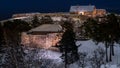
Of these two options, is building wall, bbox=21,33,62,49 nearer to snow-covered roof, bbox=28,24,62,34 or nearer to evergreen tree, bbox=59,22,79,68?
snow-covered roof, bbox=28,24,62,34

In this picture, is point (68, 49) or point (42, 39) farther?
point (42, 39)

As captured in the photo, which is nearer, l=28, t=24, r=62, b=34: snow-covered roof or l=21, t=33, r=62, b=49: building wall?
l=21, t=33, r=62, b=49: building wall

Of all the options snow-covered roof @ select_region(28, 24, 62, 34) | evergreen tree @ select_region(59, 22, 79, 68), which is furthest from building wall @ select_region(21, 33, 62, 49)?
evergreen tree @ select_region(59, 22, 79, 68)

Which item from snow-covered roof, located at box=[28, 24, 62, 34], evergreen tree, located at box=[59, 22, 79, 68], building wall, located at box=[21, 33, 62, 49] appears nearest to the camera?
evergreen tree, located at box=[59, 22, 79, 68]

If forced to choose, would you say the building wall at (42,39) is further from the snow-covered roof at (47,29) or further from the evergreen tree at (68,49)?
the evergreen tree at (68,49)

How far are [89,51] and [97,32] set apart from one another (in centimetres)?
256

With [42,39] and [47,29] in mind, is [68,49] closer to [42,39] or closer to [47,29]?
[42,39]

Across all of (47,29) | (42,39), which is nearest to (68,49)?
(42,39)

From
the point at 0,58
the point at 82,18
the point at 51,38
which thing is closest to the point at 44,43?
the point at 51,38

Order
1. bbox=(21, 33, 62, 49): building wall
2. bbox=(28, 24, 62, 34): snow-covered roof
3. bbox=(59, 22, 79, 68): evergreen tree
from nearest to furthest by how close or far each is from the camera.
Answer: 1. bbox=(59, 22, 79, 68): evergreen tree
2. bbox=(21, 33, 62, 49): building wall
3. bbox=(28, 24, 62, 34): snow-covered roof

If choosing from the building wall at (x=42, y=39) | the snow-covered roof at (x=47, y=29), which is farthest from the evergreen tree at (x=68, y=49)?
the snow-covered roof at (x=47, y=29)

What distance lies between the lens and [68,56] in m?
31.9

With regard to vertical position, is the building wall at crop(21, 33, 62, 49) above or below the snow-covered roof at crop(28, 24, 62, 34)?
below

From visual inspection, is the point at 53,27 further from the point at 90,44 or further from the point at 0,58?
the point at 0,58
